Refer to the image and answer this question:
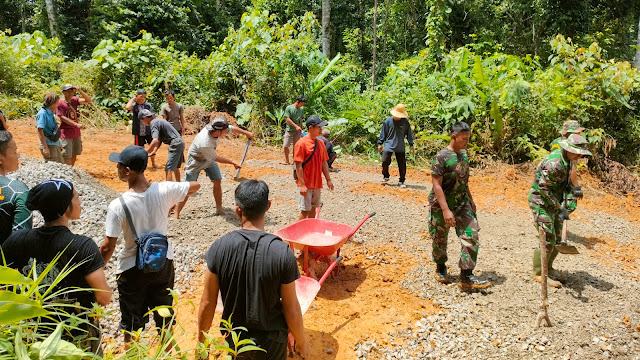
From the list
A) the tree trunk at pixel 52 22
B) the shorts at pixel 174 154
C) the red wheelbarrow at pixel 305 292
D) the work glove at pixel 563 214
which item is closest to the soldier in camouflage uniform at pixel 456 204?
the work glove at pixel 563 214

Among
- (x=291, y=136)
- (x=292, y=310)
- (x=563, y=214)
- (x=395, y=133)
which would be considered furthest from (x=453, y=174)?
(x=291, y=136)

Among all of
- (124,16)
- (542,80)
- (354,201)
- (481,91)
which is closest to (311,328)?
(354,201)

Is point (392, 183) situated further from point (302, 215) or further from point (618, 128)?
point (618, 128)

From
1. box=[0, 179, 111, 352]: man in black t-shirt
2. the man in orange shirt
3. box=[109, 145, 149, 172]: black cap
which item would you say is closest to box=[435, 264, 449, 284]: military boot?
the man in orange shirt

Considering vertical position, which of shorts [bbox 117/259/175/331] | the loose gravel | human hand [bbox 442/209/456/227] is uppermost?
human hand [bbox 442/209/456/227]

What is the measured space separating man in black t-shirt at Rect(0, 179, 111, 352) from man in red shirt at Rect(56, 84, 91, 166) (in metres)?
5.71

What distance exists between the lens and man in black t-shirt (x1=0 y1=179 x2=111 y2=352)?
2396 millimetres

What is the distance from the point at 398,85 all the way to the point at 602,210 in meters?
6.27

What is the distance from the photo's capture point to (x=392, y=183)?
9.29 meters

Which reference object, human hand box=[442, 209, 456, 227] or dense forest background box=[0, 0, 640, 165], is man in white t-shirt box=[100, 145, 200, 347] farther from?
dense forest background box=[0, 0, 640, 165]

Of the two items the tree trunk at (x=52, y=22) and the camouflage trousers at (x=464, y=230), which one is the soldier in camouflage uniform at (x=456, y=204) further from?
the tree trunk at (x=52, y=22)

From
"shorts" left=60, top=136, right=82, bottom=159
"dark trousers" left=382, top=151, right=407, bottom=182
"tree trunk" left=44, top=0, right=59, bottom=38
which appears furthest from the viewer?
"tree trunk" left=44, top=0, right=59, bottom=38

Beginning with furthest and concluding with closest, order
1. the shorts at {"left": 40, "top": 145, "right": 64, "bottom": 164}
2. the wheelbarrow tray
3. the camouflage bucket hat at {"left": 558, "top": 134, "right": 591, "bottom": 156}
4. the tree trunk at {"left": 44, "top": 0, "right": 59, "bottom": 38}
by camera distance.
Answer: the tree trunk at {"left": 44, "top": 0, "right": 59, "bottom": 38} < the shorts at {"left": 40, "top": 145, "right": 64, "bottom": 164} < the wheelbarrow tray < the camouflage bucket hat at {"left": 558, "top": 134, "right": 591, "bottom": 156}

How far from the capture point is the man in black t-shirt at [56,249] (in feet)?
7.86
